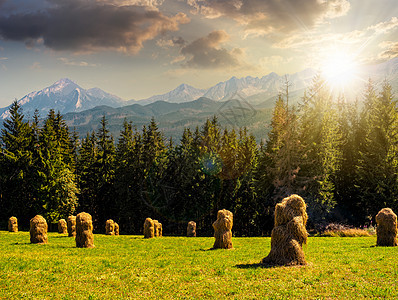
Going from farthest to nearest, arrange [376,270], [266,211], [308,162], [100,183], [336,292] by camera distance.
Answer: [100,183]
[266,211]
[308,162]
[376,270]
[336,292]

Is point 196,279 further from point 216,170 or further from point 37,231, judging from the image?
point 216,170

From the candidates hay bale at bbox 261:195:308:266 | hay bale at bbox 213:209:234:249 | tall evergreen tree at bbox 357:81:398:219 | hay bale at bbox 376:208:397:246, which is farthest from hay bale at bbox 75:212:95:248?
tall evergreen tree at bbox 357:81:398:219

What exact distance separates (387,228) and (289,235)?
1248cm

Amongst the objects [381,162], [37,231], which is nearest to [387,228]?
[381,162]

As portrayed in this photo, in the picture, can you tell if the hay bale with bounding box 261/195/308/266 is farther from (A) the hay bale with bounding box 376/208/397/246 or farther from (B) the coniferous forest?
(B) the coniferous forest

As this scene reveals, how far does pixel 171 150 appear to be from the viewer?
64.1 metres

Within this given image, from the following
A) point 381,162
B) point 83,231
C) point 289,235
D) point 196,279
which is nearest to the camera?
point 196,279

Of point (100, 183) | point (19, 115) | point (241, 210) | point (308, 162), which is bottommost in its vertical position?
point (241, 210)

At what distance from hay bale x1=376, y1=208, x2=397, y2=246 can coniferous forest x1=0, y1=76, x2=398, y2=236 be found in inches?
840

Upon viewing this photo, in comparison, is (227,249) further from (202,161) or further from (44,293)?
(202,161)

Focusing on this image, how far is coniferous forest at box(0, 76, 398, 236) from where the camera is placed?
4444 centimetres

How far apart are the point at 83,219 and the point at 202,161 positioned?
3555 cm

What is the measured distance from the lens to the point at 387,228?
72.5 feet

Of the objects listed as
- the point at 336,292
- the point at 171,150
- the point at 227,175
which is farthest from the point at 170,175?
the point at 336,292
